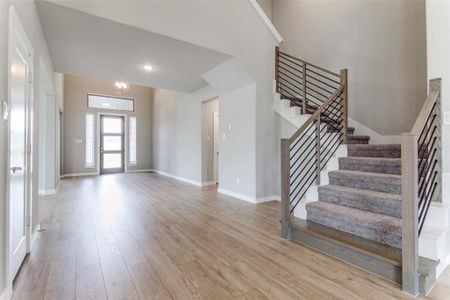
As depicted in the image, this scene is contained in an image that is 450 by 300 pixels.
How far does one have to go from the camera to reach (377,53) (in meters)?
4.16

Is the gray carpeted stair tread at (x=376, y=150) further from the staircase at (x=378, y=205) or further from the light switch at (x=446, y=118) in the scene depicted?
the light switch at (x=446, y=118)

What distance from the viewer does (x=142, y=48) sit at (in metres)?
3.69

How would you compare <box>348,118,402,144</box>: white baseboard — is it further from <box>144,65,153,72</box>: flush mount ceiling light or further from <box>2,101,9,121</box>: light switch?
<box>2,101,9,121</box>: light switch

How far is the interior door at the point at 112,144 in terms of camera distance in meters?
8.86

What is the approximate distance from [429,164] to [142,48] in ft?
13.0

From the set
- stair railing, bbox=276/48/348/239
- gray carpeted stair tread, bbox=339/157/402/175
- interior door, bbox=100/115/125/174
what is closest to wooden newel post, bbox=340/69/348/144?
stair railing, bbox=276/48/348/239

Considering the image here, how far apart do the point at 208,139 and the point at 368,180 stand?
4.35m

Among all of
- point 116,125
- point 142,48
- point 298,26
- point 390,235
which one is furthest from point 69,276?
point 116,125

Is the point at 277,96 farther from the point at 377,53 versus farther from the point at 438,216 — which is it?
the point at 438,216

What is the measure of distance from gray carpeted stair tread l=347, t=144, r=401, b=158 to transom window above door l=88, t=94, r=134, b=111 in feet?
27.5

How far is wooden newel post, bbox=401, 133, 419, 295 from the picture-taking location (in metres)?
1.71

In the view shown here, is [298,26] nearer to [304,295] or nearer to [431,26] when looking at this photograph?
[431,26]

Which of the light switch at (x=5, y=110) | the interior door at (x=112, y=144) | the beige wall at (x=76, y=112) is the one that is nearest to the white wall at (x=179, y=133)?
the interior door at (x=112, y=144)

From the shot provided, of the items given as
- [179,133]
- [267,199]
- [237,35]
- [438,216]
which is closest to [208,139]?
[179,133]
